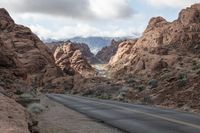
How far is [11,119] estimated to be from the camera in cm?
1160

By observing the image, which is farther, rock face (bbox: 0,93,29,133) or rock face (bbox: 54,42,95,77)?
rock face (bbox: 54,42,95,77)

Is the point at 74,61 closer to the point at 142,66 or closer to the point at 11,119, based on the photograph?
the point at 142,66

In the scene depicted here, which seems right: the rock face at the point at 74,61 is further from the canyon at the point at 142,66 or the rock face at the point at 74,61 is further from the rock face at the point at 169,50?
the rock face at the point at 169,50

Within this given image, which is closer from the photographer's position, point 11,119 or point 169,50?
point 11,119

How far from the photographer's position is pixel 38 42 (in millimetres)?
111375

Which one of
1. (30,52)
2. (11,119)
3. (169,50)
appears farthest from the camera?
(30,52)

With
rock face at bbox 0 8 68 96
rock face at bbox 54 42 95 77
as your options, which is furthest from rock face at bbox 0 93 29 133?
rock face at bbox 54 42 95 77

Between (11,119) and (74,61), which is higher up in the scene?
(74,61)

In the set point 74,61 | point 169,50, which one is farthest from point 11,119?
point 74,61

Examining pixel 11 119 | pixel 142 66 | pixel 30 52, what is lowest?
pixel 11 119

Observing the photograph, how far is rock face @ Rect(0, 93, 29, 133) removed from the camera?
9796mm

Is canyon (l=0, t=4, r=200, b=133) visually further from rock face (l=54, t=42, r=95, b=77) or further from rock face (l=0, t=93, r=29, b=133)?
rock face (l=0, t=93, r=29, b=133)

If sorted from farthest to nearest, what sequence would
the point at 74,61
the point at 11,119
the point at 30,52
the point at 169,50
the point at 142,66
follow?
1. the point at 74,61
2. the point at 30,52
3. the point at 142,66
4. the point at 169,50
5. the point at 11,119

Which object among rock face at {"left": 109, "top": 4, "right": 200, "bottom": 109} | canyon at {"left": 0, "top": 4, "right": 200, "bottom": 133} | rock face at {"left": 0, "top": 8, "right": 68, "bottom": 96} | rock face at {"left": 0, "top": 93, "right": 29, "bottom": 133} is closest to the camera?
rock face at {"left": 0, "top": 93, "right": 29, "bottom": 133}
